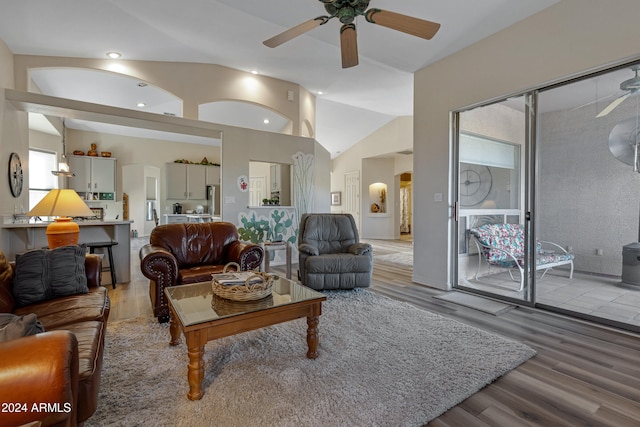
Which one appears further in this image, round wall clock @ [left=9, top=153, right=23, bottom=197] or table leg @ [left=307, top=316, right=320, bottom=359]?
round wall clock @ [left=9, top=153, right=23, bottom=197]

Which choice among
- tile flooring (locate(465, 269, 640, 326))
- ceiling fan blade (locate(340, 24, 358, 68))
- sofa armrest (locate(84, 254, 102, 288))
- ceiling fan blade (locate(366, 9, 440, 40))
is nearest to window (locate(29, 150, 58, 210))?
sofa armrest (locate(84, 254, 102, 288))

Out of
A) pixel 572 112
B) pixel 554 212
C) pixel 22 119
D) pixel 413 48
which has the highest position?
pixel 413 48

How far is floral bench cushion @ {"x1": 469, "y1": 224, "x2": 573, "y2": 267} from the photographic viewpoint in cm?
326

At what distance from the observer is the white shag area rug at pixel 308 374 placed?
160 centimetres

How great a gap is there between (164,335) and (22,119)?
13.1 feet

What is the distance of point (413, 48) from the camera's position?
3.86 m

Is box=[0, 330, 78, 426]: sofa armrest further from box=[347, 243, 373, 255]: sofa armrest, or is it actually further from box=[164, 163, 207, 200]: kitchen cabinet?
box=[164, 163, 207, 200]: kitchen cabinet

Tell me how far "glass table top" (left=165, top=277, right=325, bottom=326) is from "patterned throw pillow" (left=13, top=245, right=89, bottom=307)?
636 mm

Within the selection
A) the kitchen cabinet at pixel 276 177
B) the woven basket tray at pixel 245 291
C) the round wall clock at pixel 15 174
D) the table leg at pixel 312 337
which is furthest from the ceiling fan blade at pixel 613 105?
the round wall clock at pixel 15 174

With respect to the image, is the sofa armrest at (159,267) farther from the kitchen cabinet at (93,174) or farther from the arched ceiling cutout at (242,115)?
the kitchen cabinet at (93,174)

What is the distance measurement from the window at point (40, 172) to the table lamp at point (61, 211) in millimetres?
4258

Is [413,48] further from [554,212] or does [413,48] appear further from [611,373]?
[611,373]

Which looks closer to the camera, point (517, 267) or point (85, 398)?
point (85, 398)

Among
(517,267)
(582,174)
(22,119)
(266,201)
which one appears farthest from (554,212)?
(22,119)
